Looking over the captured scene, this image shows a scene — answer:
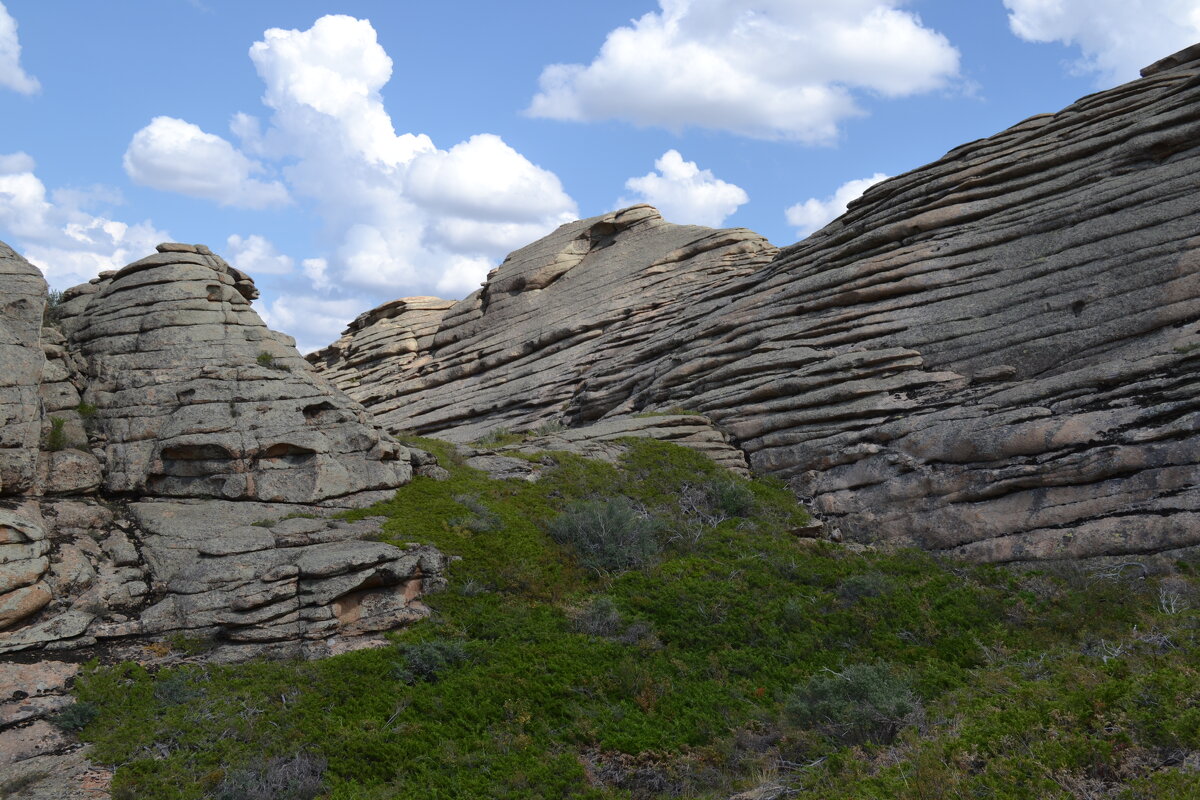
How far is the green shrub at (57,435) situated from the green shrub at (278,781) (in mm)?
10275

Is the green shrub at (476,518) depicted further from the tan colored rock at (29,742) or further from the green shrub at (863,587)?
the tan colored rock at (29,742)

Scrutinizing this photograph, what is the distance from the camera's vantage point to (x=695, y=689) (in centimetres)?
1445

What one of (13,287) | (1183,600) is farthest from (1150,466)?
(13,287)

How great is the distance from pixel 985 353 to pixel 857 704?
15.5 metres

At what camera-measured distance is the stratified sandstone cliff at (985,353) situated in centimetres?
1895

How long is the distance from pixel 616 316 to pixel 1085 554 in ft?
94.1

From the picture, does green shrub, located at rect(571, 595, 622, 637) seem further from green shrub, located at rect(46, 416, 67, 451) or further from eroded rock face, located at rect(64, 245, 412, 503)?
green shrub, located at rect(46, 416, 67, 451)

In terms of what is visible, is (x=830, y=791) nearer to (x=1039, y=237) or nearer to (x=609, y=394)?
(x=1039, y=237)

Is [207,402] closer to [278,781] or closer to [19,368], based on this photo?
[19,368]

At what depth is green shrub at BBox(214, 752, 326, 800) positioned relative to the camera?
1124 centimetres

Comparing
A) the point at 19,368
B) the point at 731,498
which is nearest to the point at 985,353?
the point at 731,498

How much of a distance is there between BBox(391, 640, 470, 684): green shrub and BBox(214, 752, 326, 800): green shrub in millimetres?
2408

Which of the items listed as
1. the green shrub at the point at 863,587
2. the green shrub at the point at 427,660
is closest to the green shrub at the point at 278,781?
the green shrub at the point at 427,660

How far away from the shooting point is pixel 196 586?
15328 mm
